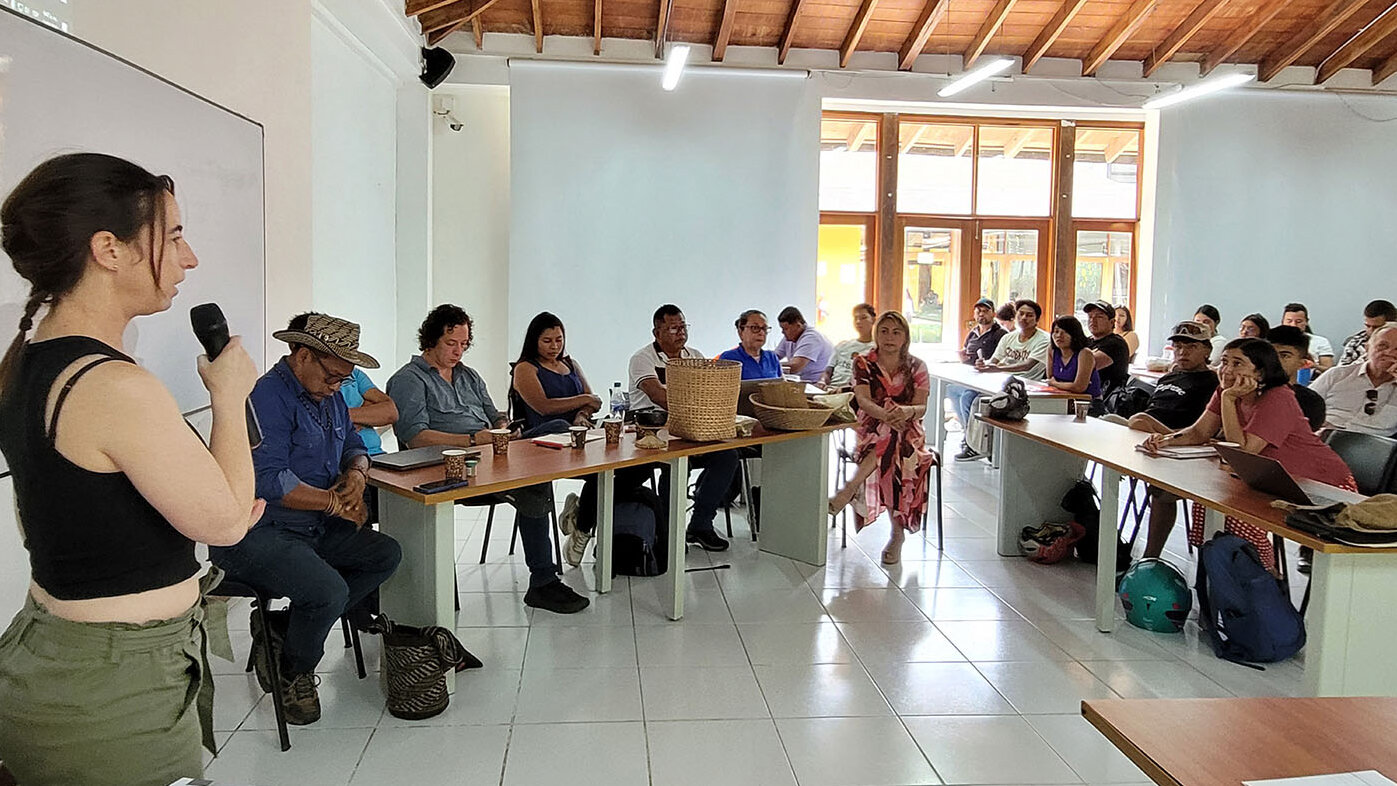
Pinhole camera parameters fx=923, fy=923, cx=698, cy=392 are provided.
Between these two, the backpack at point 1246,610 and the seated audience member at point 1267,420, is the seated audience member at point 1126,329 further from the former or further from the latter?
the backpack at point 1246,610

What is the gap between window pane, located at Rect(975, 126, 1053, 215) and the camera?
9.47 metres

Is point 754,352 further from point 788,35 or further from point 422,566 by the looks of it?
point 788,35

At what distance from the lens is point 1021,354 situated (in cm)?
774

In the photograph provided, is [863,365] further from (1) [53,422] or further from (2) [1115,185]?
(2) [1115,185]

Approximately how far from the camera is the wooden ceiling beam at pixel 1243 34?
8.02 m

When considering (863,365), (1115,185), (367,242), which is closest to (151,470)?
(863,365)

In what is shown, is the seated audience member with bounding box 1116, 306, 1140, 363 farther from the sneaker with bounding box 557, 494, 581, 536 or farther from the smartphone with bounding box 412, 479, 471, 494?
the smartphone with bounding box 412, 479, 471, 494

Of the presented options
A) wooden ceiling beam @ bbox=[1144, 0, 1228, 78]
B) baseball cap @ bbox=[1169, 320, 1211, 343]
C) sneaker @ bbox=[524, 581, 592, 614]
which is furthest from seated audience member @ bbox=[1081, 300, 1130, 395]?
sneaker @ bbox=[524, 581, 592, 614]

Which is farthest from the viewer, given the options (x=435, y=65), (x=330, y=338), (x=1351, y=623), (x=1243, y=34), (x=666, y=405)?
(x=1243, y=34)

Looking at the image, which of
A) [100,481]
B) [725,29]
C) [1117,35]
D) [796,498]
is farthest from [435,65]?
[100,481]

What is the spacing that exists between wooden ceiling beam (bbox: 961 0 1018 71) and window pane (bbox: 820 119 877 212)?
1.07 meters

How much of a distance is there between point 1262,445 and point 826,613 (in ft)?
6.09

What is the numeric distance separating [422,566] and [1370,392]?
4.86 metres

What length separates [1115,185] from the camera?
9.66 meters
